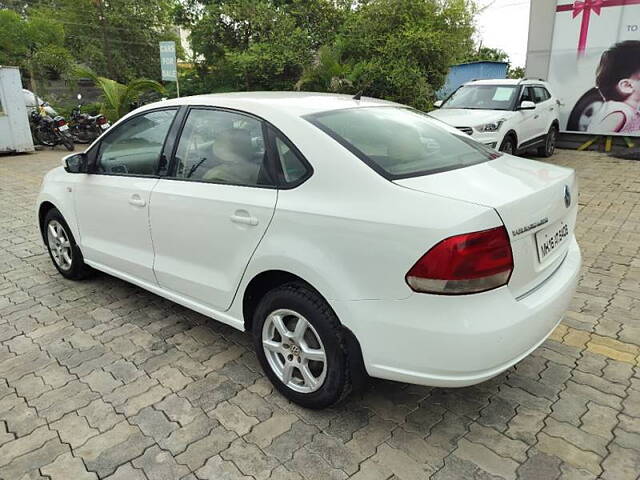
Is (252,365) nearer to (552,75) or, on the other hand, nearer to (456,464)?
(456,464)

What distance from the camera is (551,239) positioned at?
241cm

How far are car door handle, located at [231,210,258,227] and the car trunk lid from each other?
2.57 feet

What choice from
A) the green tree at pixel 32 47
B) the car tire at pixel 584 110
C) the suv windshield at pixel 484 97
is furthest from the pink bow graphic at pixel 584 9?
the green tree at pixel 32 47

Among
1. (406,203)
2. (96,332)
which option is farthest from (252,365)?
(406,203)

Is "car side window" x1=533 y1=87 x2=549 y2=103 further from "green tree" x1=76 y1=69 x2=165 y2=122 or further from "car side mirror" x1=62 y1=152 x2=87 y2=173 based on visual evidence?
"green tree" x1=76 y1=69 x2=165 y2=122

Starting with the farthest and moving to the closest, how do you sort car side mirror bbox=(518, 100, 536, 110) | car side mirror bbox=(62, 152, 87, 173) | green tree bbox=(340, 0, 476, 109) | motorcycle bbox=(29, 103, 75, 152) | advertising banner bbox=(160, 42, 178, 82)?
1. motorcycle bbox=(29, 103, 75, 152)
2. green tree bbox=(340, 0, 476, 109)
3. advertising banner bbox=(160, 42, 178, 82)
4. car side mirror bbox=(518, 100, 536, 110)
5. car side mirror bbox=(62, 152, 87, 173)

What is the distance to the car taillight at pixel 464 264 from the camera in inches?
77.3

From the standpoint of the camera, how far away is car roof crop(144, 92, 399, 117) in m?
2.68

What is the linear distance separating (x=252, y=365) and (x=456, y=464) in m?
1.33

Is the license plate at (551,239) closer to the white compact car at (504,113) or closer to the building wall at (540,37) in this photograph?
the white compact car at (504,113)

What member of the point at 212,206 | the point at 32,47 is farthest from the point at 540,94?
the point at 32,47

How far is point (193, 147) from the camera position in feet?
9.97

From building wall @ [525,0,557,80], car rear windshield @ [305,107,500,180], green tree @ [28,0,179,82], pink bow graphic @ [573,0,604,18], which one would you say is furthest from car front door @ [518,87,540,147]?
green tree @ [28,0,179,82]

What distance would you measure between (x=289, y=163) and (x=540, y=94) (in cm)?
866
